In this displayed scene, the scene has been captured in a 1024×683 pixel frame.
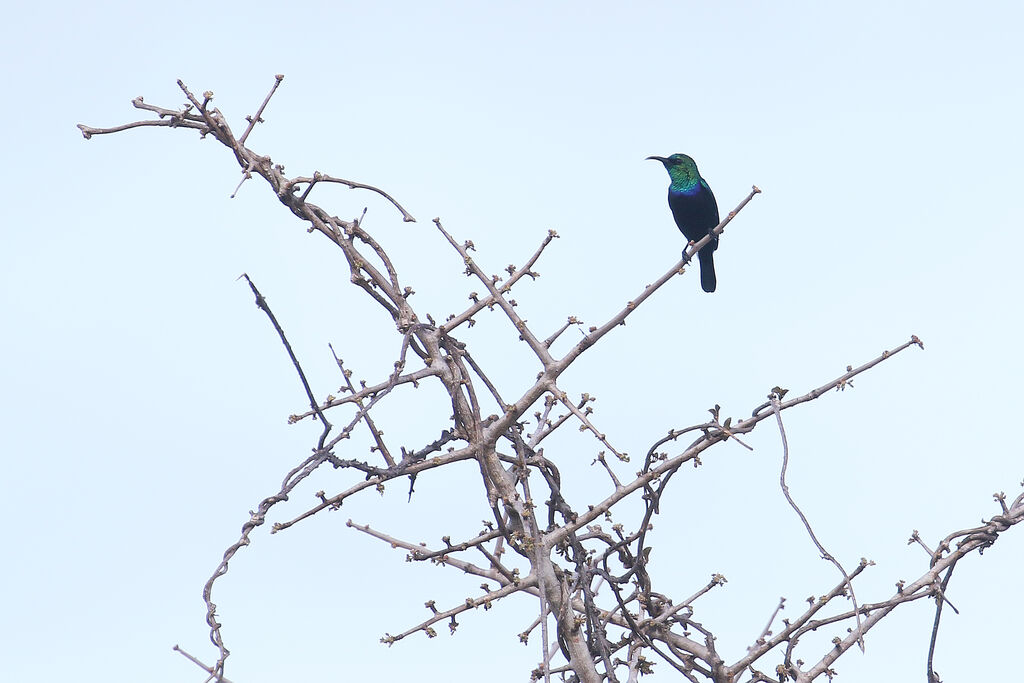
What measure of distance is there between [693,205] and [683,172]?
30 centimetres

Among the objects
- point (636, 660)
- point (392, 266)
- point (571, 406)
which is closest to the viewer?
point (571, 406)

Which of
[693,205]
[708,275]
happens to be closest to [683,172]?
[693,205]

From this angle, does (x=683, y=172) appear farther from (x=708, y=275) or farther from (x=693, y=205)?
(x=708, y=275)

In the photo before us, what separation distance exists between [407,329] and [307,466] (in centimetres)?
57

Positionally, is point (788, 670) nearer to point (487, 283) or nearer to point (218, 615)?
point (487, 283)

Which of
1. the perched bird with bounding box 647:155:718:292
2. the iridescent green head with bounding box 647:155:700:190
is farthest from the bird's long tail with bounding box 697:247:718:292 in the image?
the iridescent green head with bounding box 647:155:700:190

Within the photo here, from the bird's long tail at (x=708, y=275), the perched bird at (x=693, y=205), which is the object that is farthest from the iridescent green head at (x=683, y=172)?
the bird's long tail at (x=708, y=275)

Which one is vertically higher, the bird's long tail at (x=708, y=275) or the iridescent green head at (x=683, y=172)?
the iridescent green head at (x=683, y=172)

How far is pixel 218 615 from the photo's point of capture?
2.77 metres

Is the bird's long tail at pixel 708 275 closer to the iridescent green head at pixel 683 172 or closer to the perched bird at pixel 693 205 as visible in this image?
the perched bird at pixel 693 205

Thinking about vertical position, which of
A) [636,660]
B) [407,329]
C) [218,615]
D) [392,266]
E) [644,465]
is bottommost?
[218,615]

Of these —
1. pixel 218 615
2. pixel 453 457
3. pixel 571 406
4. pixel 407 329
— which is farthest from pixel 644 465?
pixel 218 615

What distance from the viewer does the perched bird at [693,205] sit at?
995 cm

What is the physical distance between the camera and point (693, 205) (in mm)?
9961
